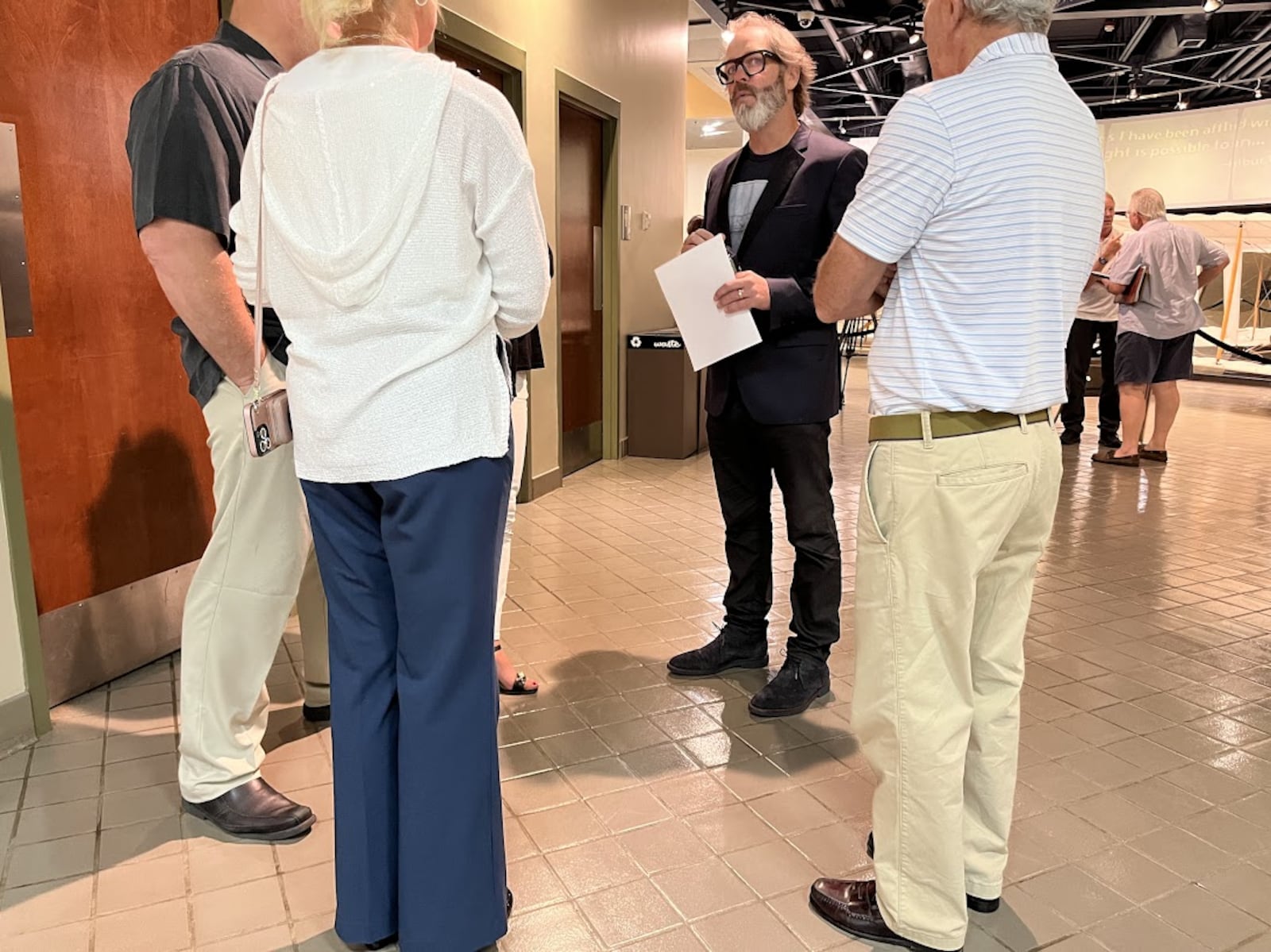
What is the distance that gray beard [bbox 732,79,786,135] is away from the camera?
2562 millimetres

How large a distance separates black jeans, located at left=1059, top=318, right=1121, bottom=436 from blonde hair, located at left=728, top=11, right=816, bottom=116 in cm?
539

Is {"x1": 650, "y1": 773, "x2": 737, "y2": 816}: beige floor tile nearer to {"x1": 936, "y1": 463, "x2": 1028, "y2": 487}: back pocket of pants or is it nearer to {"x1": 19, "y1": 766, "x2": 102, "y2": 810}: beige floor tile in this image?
{"x1": 936, "y1": 463, "x2": 1028, "y2": 487}: back pocket of pants

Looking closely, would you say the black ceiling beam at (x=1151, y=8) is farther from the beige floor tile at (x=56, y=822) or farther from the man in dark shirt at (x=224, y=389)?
the beige floor tile at (x=56, y=822)

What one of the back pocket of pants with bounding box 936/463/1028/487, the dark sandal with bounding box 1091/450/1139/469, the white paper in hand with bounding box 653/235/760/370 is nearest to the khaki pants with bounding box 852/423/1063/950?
the back pocket of pants with bounding box 936/463/1028/487

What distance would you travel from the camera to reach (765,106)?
2.57 meters

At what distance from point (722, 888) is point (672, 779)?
0.43 metres

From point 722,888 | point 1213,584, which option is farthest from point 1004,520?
point 1213,584

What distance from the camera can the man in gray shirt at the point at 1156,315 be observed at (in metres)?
6.36

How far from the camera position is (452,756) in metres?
1.55

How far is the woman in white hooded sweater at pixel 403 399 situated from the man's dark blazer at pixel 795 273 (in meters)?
1.17

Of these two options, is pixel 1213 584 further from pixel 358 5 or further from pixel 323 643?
pixel 358 5

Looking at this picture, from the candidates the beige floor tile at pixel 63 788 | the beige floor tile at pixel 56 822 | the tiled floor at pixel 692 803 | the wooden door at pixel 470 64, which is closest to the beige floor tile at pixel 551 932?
the tiled floor at pixel 692 803

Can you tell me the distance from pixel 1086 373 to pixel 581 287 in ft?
13.6

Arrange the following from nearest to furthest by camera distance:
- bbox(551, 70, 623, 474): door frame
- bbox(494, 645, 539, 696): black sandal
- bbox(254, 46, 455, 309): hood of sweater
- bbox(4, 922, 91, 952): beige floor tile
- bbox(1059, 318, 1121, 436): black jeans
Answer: bbox(254, 46, 455, 309): hood of sweater, bbox(4, 922, 91, 952): beige floor tile, bbox(494, 645, 539, 696): black sandal, bbox(551, 70, 623, 474): door frame, bbox(1059, 318, 1121, 436): black jeans
